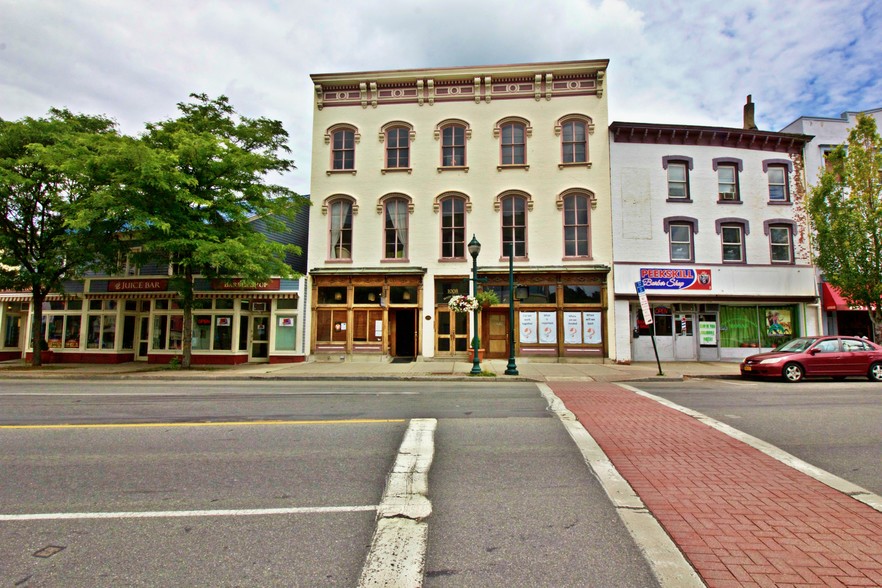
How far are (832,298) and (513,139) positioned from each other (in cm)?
1504

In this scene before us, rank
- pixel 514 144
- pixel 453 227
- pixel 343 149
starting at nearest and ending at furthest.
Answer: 1. pixel 453 227
2. pixel 514 144
3. pixel 343 149

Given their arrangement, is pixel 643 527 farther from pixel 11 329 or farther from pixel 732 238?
pixel 11 329

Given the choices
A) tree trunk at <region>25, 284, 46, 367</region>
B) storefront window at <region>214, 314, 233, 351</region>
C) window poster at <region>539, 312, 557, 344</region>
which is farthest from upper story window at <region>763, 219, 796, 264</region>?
tree trunk at <region>25, 284, 46, 367</region>

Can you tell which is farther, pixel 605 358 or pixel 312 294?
pixel 312 294

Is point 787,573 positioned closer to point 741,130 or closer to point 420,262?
point 420,262

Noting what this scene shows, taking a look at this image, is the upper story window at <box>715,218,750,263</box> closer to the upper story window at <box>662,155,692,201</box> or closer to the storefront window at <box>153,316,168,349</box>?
the upper story window at <box>662,155,692,201</box>

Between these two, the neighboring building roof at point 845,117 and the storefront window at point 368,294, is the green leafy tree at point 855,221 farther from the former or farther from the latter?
the storefront window at point 368,294

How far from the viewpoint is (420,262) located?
68.3ft

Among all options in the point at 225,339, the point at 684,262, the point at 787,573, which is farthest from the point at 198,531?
the point at 684,262

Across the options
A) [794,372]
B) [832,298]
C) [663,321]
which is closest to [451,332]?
[663,321]

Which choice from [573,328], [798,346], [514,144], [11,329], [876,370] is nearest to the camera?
[876,370]

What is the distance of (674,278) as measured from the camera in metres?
20.2

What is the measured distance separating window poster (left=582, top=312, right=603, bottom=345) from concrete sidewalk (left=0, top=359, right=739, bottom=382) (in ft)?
3.94

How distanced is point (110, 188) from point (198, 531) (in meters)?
16.2
